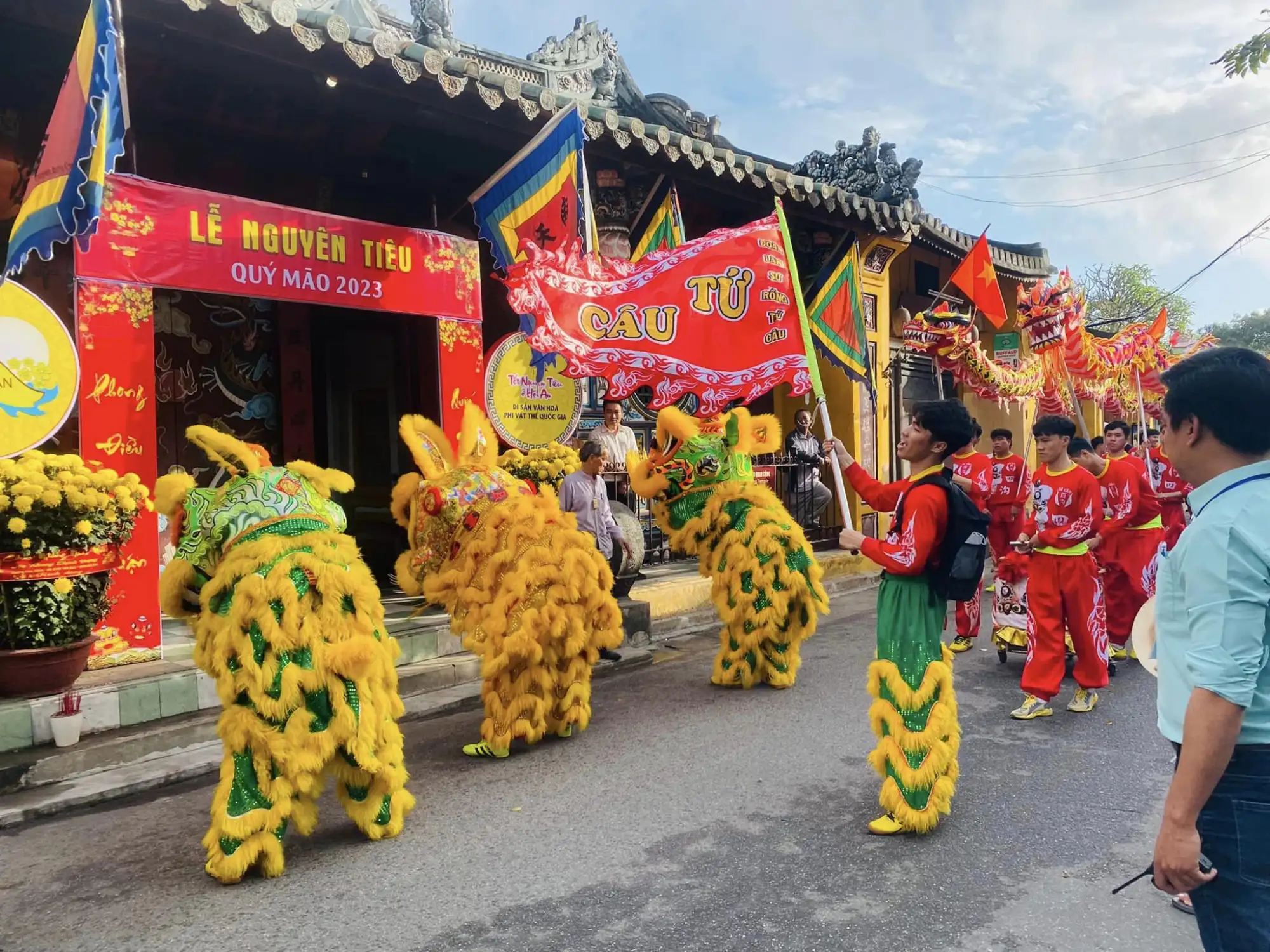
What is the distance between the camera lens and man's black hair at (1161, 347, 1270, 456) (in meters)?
1.68

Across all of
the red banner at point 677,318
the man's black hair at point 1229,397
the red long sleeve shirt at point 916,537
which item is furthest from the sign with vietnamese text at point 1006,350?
the man's black hair at point 1229,397

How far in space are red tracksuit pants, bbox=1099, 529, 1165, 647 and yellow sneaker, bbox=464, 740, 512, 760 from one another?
473 cm

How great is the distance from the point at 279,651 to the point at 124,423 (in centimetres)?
281

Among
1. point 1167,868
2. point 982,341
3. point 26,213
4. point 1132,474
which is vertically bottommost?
point 1167,868

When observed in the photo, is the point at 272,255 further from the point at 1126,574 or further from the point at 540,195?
the point at 1126,574

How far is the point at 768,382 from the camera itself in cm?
493

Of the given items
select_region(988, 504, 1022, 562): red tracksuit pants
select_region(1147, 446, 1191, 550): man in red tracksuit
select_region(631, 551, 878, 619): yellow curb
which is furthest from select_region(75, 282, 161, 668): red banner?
select_region(1147, 446, 1191, 550): man in red tracksuit

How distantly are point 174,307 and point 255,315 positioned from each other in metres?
0.69

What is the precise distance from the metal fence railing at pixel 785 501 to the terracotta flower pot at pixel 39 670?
15.6 feet

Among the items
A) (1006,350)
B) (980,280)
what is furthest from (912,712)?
(1006,350)

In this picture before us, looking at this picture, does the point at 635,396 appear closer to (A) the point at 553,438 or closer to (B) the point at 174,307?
(A) the point at 553,438

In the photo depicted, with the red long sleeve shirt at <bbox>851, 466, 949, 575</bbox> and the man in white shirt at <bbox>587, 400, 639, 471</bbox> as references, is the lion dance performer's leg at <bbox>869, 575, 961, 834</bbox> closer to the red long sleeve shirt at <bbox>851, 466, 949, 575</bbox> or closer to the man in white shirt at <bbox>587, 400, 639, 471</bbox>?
the red long sleeve shirt at <bbox>851, 466, 949, 575</bbox>

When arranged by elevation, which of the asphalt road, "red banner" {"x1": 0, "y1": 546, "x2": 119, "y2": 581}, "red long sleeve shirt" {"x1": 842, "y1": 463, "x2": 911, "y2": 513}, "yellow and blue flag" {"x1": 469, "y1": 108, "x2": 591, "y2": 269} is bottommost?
the asphalt road

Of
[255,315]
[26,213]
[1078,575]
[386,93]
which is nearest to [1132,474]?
[1078,575]
